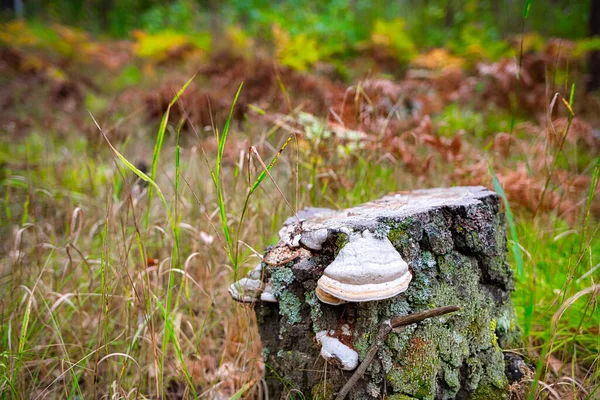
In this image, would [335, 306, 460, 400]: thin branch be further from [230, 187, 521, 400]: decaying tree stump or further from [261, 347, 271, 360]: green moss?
[261, 347, 271, 360]: green moss

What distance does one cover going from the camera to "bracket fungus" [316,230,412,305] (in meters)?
1.12

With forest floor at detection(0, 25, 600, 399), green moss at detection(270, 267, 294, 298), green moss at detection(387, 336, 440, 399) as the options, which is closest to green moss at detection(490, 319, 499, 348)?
forest floor at detection(0, 25, 600, 399)

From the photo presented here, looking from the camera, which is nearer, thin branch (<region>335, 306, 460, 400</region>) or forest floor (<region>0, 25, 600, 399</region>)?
thin branch (<region>335, 306, 460, 400</region>)

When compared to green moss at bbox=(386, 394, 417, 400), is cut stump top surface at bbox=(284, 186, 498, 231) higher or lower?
higher

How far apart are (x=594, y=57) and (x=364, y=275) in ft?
23.1

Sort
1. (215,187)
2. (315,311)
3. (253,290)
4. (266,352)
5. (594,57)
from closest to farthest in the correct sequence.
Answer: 1. (315,311)
2. (253,290)
3. (266,352)
4. (215,187)
5. (594,57)

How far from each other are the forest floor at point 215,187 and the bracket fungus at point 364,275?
29 cm

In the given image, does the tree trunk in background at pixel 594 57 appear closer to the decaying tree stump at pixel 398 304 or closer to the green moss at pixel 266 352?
the decaying tree stump at pixel 398 304

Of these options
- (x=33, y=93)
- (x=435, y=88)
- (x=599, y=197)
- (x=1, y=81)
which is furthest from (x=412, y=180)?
(x=1, y=81)

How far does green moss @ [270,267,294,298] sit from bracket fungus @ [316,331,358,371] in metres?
0.24

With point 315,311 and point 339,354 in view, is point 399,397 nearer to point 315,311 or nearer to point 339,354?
point 339,354

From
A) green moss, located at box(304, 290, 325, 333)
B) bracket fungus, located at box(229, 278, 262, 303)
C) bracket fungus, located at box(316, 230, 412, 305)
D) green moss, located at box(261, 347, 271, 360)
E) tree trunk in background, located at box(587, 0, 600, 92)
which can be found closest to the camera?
bracket fungus, located at box(316, 230, 412, 305)

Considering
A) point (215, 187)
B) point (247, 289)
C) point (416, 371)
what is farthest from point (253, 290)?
point (215, 187)

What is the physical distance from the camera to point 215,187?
87.9 inches
